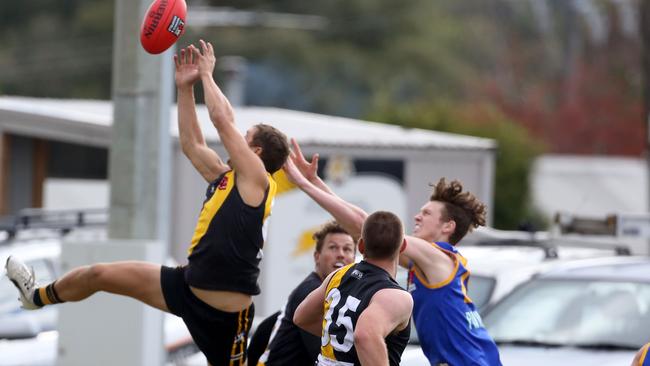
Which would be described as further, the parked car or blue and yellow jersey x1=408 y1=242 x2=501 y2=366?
the parked car

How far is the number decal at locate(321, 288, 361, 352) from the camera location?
5770 mm

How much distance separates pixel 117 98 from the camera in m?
10.1

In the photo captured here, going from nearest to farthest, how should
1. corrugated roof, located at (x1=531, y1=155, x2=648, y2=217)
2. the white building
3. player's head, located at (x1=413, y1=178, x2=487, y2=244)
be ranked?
player's head, located at (x1=413, y1=178, x2=487, y2=244) < the white building < corrugated roof, located at (x1=531, y1=155, x2=648, y2=217)

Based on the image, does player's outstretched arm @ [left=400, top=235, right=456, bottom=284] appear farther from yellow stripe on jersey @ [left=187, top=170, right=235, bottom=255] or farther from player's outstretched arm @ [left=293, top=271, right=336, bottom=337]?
yellow stripe on jersey @ [left=187, top=170, right=235, bottom=255]

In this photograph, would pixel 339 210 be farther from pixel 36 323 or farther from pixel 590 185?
pixel 590 185

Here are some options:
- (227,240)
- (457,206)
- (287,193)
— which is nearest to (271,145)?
(227,240)

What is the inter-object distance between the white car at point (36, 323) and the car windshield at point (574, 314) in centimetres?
246

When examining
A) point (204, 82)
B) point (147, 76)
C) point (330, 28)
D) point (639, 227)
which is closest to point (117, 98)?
point (147, 76)

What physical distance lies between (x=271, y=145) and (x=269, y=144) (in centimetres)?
1

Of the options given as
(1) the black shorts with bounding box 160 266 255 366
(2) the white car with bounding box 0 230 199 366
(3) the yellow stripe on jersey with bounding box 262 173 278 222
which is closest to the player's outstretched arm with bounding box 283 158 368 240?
(3) the yellow stripe on jersey with bounding box 262 173 278 222

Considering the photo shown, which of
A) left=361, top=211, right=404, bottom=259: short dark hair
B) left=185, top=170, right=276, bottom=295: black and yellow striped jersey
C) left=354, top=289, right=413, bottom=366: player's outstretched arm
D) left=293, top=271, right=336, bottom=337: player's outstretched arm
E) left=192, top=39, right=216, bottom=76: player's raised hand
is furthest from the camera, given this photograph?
left=192, top=39, right=216, bottom=76: player's raised hand

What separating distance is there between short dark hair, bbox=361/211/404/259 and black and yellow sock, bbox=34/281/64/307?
2.04 meters

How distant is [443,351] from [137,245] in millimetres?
3919

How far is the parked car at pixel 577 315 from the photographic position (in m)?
8.38
